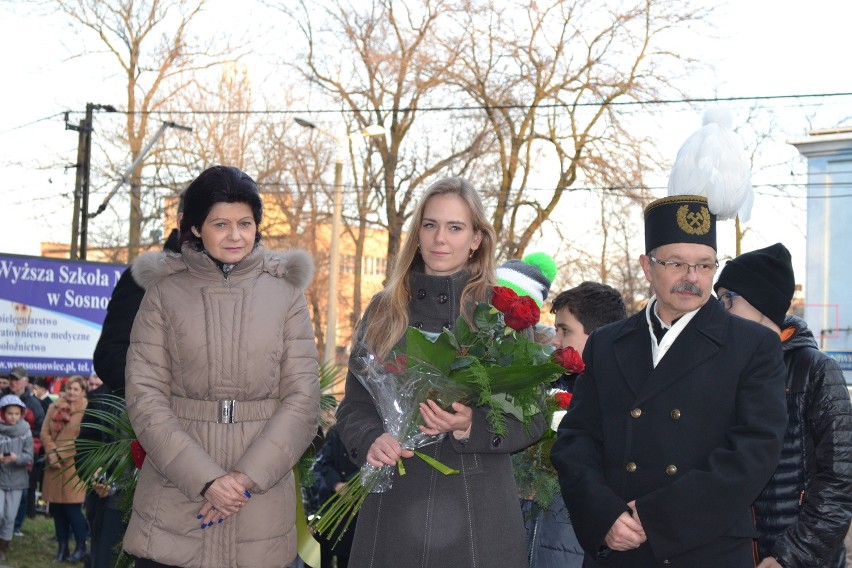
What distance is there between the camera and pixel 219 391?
3770mm

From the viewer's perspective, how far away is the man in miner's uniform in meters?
3.05

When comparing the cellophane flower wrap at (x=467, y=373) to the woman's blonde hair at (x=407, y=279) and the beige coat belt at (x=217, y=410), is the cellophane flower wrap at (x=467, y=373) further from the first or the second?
the beige coat belt at (x=217, y=410)

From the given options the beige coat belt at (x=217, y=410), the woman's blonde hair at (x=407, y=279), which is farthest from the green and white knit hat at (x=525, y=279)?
the beige coat belt at (x=217, y=410)

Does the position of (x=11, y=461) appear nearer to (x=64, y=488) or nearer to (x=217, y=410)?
(x=64, y=488)

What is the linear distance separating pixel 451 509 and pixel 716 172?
1.55m

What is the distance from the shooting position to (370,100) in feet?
90.0

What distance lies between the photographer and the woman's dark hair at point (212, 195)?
13.1 feet

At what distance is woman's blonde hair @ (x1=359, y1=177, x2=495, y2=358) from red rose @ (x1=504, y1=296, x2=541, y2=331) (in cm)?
38

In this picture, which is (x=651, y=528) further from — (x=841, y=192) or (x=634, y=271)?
(x=634, y=271)

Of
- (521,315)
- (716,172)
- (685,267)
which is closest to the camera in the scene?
(521,315)

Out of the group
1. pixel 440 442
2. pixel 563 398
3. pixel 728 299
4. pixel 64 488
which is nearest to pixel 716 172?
pixel 728 299

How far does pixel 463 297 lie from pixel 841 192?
22.1m

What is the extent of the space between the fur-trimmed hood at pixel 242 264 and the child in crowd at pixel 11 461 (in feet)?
28.8

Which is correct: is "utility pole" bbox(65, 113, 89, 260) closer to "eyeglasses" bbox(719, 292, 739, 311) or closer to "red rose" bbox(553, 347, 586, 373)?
"eyeglasses" bbox(719, 292, 739, 311)
